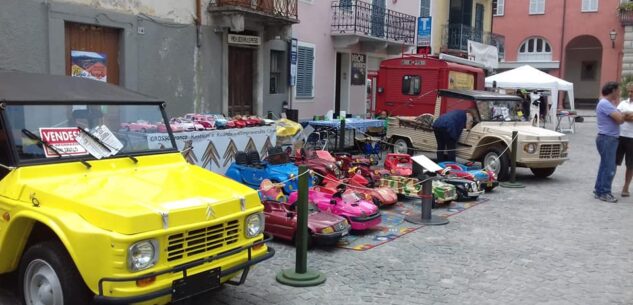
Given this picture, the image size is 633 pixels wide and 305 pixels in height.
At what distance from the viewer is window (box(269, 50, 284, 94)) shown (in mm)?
15271

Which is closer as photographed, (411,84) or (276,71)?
(276,71)

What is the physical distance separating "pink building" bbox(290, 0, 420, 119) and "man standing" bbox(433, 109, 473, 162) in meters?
5.61

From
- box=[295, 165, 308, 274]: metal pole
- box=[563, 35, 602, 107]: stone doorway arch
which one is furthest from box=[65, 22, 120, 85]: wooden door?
box=[563, 35, 602, 107]: stone doorway arch

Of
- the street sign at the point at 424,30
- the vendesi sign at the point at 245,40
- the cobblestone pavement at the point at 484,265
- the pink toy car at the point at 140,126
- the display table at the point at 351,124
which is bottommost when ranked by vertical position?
the cobblestone pavement at the point at 484,265

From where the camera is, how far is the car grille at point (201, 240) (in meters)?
3.85

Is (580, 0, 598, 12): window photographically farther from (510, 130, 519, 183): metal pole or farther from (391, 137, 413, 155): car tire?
(510, 130, 519, 183): metal pole

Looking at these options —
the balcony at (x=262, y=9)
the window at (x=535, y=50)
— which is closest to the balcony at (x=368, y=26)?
the balcony at (x=262, y=9)

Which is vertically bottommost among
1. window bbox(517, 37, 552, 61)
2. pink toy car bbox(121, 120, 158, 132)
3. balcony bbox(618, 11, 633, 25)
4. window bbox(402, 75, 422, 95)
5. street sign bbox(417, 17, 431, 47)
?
pink toy car bbox(121, 120, 158, 132)

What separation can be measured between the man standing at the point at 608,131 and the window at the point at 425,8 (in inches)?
538

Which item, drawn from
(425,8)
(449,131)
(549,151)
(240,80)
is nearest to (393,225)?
(449,131)

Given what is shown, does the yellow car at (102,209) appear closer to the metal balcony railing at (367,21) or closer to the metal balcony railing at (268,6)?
the metal balcony railing at (268,6)

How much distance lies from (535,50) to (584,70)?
221 inches

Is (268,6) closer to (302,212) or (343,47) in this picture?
(343,47)

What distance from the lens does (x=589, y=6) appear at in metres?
38.8
